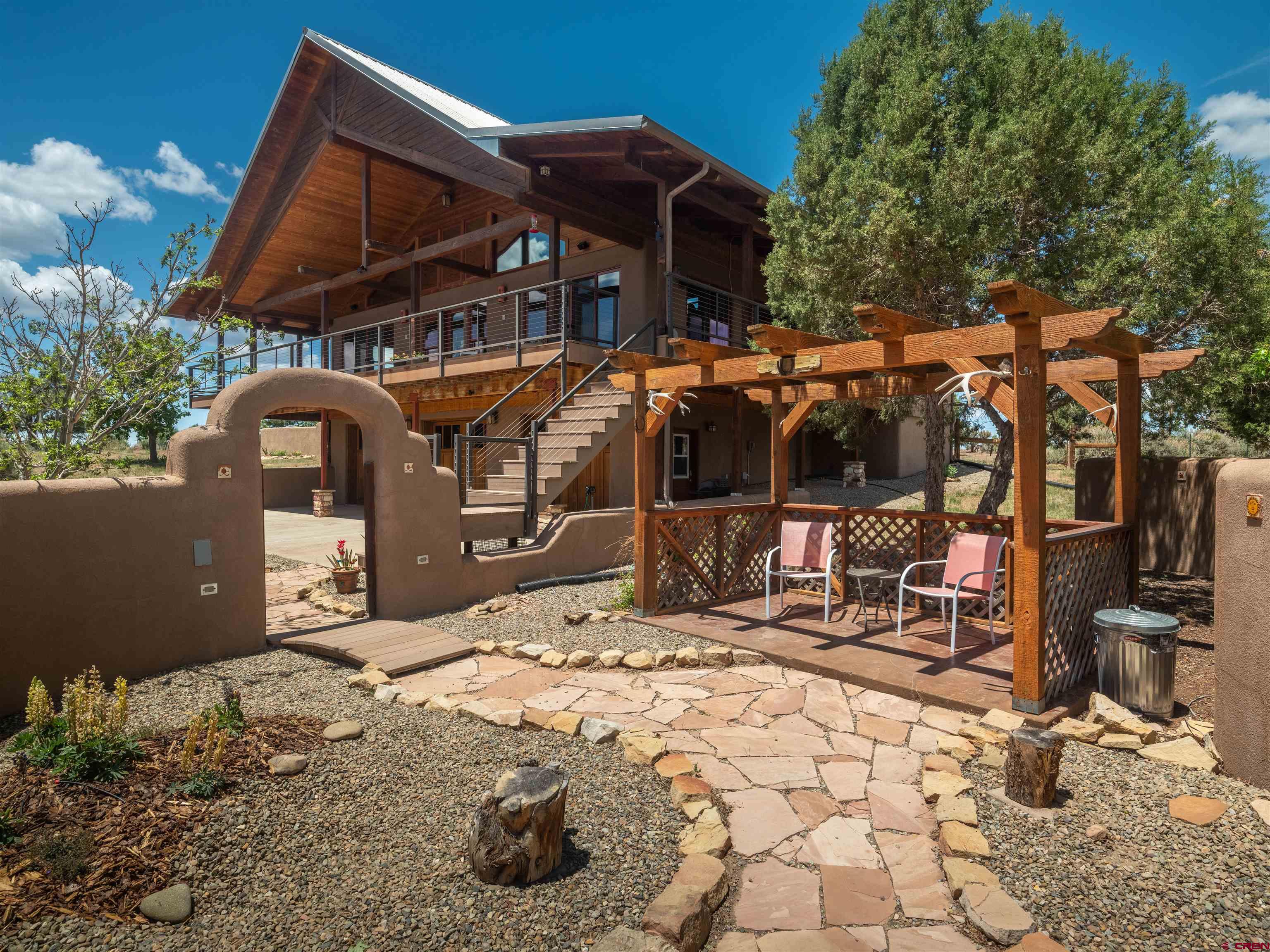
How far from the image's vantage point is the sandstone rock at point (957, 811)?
117 inches

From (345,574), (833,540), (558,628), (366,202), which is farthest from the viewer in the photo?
(366,202)

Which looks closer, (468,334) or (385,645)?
(385,645)

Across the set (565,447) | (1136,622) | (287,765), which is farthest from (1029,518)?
(565,447)

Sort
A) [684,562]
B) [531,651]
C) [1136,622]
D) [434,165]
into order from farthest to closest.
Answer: [434,165], [684,562], [531,651], [1136,622]

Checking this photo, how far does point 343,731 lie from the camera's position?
390 cm

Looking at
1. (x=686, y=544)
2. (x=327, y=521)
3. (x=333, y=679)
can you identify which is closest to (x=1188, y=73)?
(x=686, y=544)

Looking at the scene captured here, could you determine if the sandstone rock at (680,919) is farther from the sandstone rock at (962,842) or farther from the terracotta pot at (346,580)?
the terracotta pot at (346,580)

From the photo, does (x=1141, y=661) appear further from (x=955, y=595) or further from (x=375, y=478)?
(x=375, y=478)

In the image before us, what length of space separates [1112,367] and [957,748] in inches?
162

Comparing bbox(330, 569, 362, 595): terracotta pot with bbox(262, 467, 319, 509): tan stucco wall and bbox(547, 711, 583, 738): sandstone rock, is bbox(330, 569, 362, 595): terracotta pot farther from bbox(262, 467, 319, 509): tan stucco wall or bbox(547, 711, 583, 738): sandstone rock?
bbox(262, 467, 319, 509): tan stucco wall

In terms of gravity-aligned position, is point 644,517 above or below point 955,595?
above

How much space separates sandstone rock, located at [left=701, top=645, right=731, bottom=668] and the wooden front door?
16.1m

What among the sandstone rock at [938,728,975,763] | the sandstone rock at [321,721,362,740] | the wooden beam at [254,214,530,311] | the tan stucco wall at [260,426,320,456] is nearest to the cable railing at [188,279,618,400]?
the wooden beam at [254,214,530,311]

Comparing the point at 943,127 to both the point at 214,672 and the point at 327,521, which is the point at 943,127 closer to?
the point at 214,672
